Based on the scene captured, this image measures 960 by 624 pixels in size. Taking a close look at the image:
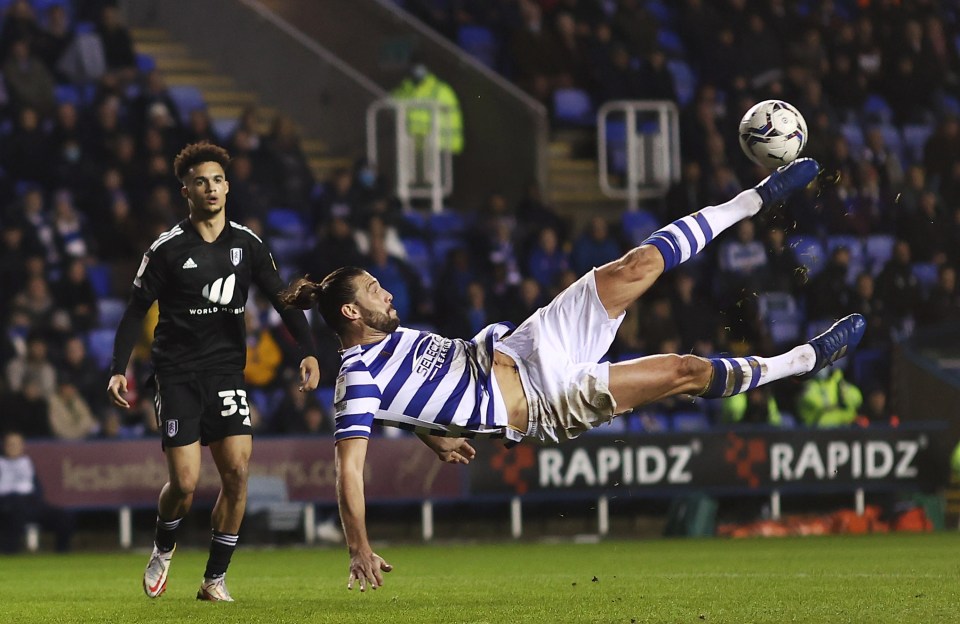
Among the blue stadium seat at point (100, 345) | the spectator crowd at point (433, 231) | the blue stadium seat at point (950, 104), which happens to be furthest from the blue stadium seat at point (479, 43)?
the blue stadium seat at point (100, 345)

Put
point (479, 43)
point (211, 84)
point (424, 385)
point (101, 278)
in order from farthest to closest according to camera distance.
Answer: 1. point (479, 43)
2. point (211, 84)
3. point (101, 278)
4. point (424, 385)

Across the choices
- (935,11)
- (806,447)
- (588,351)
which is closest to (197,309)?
(588,351)

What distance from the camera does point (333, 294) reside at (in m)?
7.37

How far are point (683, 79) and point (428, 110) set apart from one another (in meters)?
4.05

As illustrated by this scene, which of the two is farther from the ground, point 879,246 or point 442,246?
point 879,246

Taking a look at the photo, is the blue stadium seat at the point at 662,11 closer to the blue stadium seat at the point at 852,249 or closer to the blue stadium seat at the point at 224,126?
the blue stadium seat at the point at 852,249

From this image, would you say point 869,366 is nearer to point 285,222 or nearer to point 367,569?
point 285,222

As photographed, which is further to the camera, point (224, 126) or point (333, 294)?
point (224, 126)

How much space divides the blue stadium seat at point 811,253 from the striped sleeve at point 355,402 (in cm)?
1070

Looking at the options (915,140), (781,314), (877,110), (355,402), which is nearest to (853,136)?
(915,140)

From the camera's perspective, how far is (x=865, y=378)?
17016 mm

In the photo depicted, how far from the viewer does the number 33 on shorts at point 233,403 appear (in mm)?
8484

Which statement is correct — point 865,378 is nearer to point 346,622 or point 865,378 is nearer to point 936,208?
point 936,208

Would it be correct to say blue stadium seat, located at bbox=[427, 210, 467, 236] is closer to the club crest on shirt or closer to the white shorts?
the white shorts
